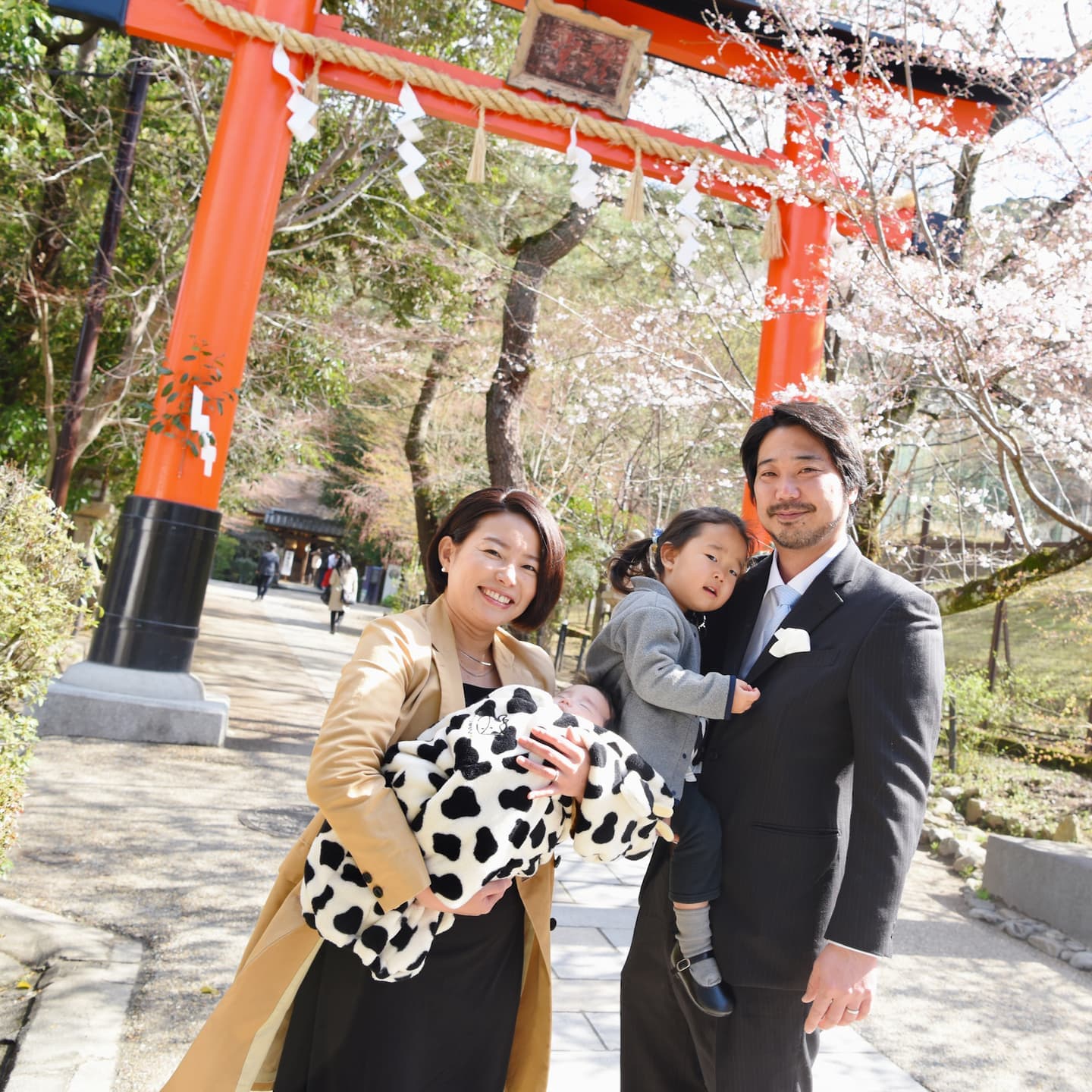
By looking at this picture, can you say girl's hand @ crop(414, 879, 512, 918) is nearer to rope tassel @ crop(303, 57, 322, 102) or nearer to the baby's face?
the baby's face

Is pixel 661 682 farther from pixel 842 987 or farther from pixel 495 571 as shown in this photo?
pixel 842 987

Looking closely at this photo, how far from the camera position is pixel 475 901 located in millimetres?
1794

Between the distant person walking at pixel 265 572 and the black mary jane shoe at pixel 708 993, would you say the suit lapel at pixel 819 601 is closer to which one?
the black mary jane shoe at pixel 708 993

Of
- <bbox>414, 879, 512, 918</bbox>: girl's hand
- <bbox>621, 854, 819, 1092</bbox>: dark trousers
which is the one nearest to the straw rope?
<bbox>621, 854, 819, 1092</bbox>: dark trousers

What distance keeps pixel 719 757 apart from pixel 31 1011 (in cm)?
222

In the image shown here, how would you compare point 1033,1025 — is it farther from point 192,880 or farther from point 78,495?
point 78,495

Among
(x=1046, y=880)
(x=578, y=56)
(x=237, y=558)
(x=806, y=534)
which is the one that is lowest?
(x=237, y=558)

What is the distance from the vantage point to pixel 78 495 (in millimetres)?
12102

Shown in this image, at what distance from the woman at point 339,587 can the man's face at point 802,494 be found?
1669 centimetres

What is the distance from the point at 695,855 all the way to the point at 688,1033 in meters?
0.48

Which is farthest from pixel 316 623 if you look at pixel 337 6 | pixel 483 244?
pixel 337 6

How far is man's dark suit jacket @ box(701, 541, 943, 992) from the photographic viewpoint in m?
1.75

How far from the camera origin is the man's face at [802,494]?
2.04 m

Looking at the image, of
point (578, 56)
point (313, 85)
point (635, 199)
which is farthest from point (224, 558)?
point (635, 199)
